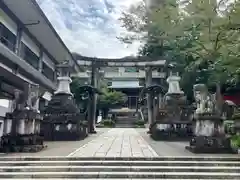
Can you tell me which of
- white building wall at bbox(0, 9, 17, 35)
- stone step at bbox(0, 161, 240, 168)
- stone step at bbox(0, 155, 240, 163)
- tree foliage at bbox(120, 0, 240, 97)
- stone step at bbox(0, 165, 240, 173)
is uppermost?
white building wall at bbox(0, 9, 17, 35)

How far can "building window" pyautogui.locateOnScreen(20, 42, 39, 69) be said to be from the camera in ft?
69.8

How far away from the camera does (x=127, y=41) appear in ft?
51.8

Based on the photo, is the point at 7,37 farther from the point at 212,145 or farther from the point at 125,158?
the point at 212,145

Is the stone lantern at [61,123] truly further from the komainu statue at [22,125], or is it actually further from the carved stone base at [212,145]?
the carved stone base at [212,145]

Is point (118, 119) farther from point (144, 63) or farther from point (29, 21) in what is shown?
point (29, 21)

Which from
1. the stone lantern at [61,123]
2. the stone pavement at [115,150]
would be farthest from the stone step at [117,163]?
the stone lantern at [61,123]

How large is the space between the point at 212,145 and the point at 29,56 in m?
18.1

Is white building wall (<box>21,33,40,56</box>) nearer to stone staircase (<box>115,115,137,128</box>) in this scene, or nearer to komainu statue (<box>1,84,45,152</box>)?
komainu statue (<box>1,84,45,152</box>)

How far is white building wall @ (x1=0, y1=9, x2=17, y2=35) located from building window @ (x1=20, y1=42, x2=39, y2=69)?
1.85 m

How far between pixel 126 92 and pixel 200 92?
4243 centimetres

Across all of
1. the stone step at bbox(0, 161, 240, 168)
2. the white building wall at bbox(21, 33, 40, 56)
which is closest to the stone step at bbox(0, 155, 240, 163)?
the stone step at bbox(0, 161, 240, 168)

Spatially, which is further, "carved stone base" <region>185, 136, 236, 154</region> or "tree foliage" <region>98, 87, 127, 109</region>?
"tree foliage" <region>98, 87, 127, 109</region>

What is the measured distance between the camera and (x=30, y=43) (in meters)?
22.2

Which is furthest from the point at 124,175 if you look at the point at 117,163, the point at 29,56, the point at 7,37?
the point at 29,56
